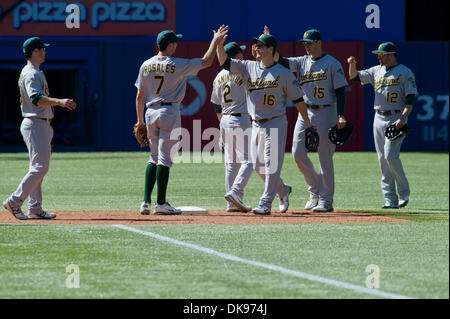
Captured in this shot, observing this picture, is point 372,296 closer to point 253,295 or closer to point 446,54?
point 253,295

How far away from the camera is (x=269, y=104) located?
40.8 feet

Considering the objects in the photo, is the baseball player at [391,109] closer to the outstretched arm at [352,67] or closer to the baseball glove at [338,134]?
the outstretched arm at [352,67]

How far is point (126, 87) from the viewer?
3181cm

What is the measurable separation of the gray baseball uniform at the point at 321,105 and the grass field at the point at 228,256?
2.51ft

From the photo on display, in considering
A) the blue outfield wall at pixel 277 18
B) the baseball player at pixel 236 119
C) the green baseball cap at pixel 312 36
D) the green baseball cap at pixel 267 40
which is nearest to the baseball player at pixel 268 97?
the green baseball cap at pixel 267 40

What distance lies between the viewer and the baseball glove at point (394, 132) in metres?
13.9

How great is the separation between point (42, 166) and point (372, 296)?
5.86m

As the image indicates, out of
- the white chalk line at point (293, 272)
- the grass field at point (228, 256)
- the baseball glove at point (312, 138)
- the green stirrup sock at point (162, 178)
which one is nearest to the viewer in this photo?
the white chalk line at point (293, 272)

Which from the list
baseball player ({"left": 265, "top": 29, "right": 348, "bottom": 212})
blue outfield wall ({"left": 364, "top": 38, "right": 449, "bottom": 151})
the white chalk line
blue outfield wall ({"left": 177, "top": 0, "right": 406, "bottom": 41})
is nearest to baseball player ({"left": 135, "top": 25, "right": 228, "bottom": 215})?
baseball player ({"left": 265, "top": 29, "right": 348, "bottom": 212})

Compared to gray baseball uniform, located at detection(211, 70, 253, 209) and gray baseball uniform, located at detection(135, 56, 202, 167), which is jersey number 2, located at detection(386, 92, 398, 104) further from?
gray baseball uniform, located at detection(135, 56, 202, 167)

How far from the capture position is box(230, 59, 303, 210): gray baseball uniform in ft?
40.7

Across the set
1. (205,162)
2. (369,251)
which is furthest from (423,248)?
(205,162)

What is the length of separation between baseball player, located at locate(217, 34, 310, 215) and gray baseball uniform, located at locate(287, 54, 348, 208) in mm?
758

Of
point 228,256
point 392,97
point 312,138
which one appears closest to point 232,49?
point 312,138
